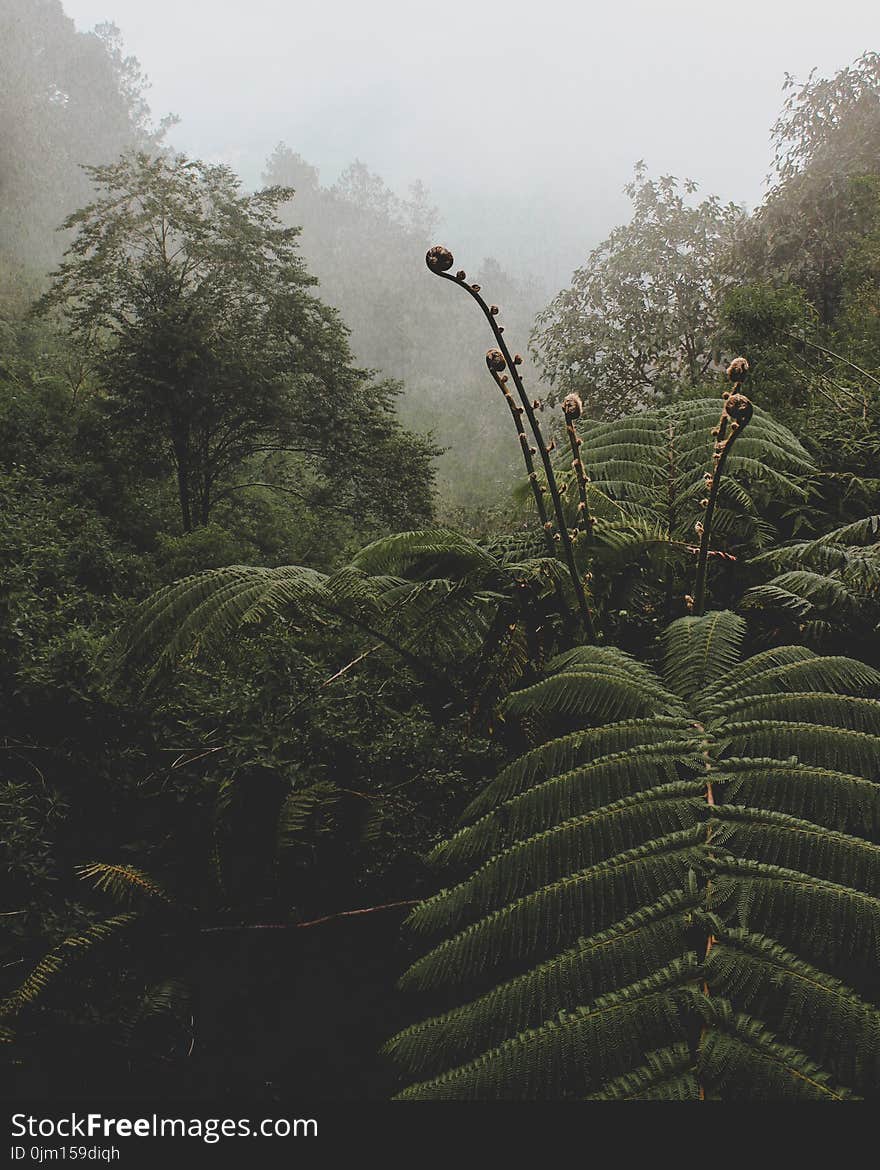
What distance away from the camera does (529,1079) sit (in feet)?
1.66

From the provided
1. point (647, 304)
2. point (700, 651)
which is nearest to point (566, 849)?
point (700, 651)

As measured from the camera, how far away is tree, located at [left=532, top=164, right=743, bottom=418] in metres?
7.40

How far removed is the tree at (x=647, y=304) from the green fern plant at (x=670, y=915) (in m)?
6.70

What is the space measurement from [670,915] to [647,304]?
796 cm

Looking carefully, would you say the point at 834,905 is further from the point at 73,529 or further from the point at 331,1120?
the point at 73,529

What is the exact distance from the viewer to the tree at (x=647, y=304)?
740cm

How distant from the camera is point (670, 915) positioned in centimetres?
58

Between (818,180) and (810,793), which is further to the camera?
(818,180)

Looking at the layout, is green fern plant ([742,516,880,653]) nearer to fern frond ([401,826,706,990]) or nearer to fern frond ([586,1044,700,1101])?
fern frond ([401,826,706,990])

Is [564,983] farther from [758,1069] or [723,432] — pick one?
[723,432]

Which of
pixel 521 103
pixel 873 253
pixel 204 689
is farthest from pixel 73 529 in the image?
pixel 521 103

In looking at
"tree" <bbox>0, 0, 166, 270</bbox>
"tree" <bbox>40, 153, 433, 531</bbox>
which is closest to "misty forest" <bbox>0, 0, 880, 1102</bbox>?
"tree" <bbox>40, 153, 433, 531</bbox>

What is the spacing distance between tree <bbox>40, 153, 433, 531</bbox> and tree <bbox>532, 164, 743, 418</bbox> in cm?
207

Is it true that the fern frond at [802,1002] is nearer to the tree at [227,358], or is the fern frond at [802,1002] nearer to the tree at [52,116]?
the tree at [227,358]
